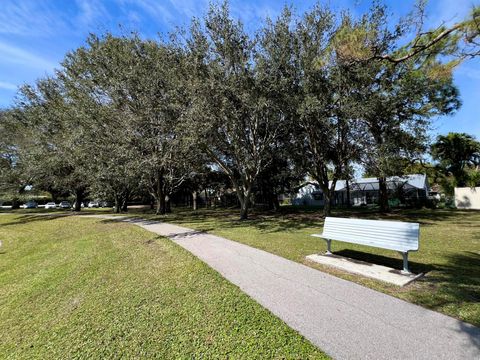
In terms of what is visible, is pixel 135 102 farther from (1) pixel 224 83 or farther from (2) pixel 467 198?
(2) pixel 467 198

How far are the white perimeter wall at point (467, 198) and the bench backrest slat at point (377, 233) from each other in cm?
2457

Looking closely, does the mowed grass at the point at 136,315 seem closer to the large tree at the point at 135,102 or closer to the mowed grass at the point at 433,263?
the mowed grass at the point at 433,263

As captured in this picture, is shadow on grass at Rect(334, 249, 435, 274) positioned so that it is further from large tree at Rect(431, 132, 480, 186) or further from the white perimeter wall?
large tree at Rect(431, 132, 480, 186)

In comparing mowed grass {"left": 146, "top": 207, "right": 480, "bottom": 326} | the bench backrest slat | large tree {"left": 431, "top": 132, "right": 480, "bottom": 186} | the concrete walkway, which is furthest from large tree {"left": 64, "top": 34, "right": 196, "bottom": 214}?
large tree {"left": 431, "top": 132, "right": 480, "bottom": 186}

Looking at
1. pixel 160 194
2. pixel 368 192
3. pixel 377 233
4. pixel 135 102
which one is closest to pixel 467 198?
pixel 368 192

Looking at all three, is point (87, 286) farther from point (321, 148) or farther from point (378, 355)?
point (321, 148)

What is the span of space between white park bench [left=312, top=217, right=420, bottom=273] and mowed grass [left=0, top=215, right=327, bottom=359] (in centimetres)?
281

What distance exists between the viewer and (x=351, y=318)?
359cm

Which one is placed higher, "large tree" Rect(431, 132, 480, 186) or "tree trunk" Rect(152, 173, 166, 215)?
"large tree" Rect(431, 132, 480, 186)

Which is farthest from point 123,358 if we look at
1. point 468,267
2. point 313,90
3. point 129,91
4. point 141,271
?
point 129,91

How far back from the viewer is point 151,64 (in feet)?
50.9

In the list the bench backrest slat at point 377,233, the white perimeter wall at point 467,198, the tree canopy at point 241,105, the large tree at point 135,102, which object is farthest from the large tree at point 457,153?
the bench backrest slat at point 377,233

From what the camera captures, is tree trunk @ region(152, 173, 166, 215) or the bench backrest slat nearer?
the bench backrest slat

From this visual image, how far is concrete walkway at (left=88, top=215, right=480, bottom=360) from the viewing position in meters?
2.93
